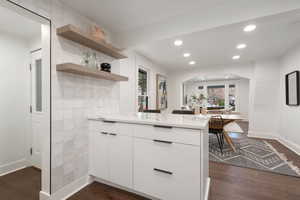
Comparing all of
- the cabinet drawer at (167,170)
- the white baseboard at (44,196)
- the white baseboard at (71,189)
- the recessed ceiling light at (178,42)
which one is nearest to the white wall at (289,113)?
the recessed ceiling light at (178,42)

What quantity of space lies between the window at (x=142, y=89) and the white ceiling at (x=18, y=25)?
241 centimetres

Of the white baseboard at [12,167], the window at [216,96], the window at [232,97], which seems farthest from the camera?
the window at [216,96]

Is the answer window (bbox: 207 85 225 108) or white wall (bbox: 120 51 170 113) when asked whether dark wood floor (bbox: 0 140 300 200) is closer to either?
white wall (bbox: 120 51 170 113)

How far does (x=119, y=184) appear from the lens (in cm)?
172

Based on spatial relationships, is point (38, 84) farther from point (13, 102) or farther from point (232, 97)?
point (232, 97)

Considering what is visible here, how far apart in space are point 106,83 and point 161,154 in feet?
4.83

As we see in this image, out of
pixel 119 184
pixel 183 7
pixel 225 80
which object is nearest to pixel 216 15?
pixel 183 7

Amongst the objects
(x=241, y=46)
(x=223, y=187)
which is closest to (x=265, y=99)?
(x=241, y=46)

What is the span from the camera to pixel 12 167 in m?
2.27

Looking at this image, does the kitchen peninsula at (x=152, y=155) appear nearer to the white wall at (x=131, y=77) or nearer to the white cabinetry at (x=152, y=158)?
the white cabinetry at (x=152, y=158)

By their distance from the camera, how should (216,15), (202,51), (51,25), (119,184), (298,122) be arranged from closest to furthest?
(51,25) < (119,184) < (216,15) < (298,122) < (202,51)

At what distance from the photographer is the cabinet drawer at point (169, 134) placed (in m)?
1.28

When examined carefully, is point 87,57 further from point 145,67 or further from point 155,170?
point 145,67

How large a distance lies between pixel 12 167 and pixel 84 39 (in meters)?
2.43
